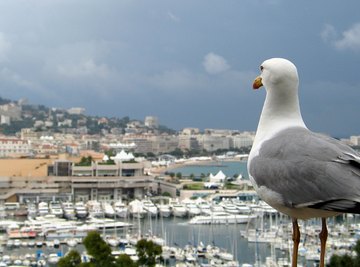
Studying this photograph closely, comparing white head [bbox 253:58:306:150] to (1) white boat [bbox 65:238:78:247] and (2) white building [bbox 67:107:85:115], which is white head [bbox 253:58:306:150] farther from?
(2) white building [bbox 67:107:85:115]

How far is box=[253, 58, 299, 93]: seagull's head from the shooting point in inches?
41.2

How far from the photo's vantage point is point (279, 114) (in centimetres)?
108

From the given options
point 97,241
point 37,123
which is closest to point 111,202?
point 97,241

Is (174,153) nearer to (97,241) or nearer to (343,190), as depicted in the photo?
(97,241)

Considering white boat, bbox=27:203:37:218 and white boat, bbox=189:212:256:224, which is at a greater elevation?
white boat, bbox=27:203:37:218

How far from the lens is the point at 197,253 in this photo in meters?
11.6

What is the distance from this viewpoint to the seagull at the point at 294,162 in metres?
0.93

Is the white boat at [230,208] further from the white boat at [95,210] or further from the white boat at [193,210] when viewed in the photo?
the white boat at [95,210]

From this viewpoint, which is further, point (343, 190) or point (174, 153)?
point (174, 153)

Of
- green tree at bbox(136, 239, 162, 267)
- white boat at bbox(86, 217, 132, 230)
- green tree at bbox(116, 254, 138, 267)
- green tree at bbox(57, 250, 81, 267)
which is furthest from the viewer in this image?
white boat at bbox(86, 217, 132, 230)

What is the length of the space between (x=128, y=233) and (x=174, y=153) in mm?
27923

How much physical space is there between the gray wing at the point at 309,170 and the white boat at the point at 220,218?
14753 millimetres

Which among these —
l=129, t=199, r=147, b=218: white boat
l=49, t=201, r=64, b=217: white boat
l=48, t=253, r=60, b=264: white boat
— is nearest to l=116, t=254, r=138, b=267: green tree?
l=48, t=253, r=60, b=264: white boat

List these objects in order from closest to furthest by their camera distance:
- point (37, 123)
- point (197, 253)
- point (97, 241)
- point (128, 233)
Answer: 1. point (97, 241)
2. point (197, 253)
3. point (128, 233)
4. point (37, 123)
